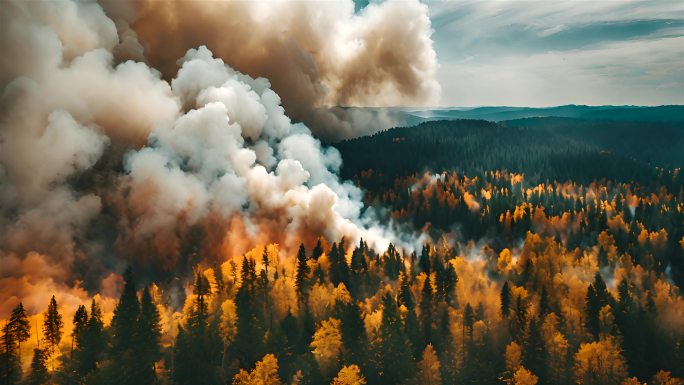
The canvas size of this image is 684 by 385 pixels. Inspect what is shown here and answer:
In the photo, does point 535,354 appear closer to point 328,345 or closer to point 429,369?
point 429,369

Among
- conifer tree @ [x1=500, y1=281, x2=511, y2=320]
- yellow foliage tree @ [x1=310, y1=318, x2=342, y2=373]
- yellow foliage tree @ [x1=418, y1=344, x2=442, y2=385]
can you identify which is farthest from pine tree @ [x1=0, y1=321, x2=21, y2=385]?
conifer tree @ [x1=500, y1=281, x2=511, y2=320]

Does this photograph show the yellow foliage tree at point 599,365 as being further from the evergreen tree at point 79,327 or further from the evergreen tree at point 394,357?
the evergreen tree at point 79,327

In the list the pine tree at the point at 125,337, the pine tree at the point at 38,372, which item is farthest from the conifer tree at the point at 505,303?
the pine tree at the point at 38,372

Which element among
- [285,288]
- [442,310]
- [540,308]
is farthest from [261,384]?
[540,308]

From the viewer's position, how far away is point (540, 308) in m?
113

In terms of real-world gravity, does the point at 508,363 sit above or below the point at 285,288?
below

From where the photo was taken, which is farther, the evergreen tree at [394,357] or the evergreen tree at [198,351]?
the evergreen tree at [394,357]

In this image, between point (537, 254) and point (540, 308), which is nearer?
point (540, 308)

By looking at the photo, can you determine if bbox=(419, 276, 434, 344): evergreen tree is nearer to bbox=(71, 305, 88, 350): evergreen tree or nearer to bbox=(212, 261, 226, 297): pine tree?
bbox=(212, 261, 226, 297): pine tree

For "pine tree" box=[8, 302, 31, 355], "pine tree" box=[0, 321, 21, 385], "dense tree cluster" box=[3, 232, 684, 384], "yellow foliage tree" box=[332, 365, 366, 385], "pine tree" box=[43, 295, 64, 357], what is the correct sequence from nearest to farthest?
"pine tree" box=[0, 321, 21, 385] → "yellow foliage tree" box=[332, 365, 366, 385] → "pine tree" box=[8, 302, 31, 355] → "dense tree cluster" box=[3, 232, 684, 384] → "pine tree" box=[43, 295, 64, 357]

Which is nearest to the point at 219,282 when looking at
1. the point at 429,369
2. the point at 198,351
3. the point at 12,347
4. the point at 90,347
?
the point at 198,351

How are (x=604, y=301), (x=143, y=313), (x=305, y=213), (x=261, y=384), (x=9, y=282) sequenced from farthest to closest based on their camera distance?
(x=305, y=213) < (x=9, y=282) < (x=604, y=301) < (x=143, y=313) < (x=261, y=384)

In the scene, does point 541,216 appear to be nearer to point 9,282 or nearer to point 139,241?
point 139,241

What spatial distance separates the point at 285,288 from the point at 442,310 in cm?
3888
